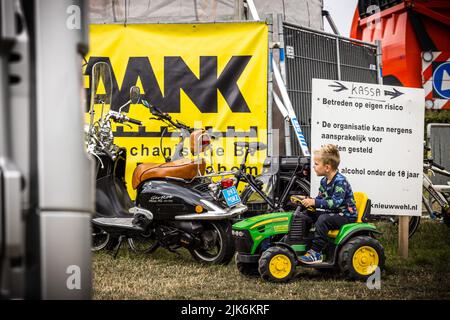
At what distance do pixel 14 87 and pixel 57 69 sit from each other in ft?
0.55

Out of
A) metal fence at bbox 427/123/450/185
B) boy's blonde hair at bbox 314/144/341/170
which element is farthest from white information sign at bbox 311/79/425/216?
metal fence at bbox 427/123/450/185

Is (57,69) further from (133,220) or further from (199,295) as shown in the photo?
(133,220)

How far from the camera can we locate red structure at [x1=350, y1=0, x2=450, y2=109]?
11.2m

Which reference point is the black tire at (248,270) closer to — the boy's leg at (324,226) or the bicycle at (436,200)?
the boy's leg at (324,226)

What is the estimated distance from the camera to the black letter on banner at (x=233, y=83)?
842 cm

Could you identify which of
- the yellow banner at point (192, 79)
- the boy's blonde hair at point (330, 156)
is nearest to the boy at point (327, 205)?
the boy's blonde hair at point (330, 156)

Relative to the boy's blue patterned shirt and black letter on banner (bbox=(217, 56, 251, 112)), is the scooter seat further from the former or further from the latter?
black letter on banner (bbox=(217, 56, 251, 112))

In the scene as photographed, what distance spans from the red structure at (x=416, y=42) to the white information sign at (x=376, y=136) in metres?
4.64

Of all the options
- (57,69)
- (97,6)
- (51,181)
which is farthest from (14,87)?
(97,6)

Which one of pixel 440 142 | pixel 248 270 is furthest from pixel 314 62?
pixel 440 142

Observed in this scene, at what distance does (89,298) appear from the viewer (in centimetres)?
240

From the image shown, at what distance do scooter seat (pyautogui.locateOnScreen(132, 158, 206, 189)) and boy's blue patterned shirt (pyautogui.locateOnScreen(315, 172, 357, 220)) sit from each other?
56.4 inches

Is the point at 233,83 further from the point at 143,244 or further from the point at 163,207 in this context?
the point at 163,207
